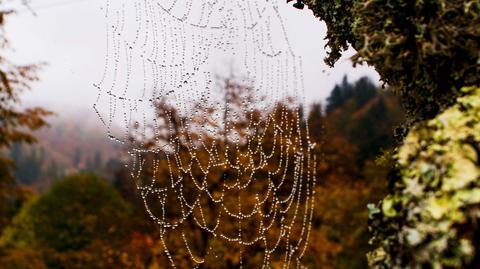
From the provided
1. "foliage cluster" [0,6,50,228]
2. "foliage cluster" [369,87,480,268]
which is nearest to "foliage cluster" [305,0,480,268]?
"foliage cluster" [369,87,480,268]

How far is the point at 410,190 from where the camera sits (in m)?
1.78

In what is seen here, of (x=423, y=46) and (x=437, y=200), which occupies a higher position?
(x=423, y=46)

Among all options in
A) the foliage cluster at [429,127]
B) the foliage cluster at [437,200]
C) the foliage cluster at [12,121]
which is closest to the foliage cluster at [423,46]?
the foliage cluster at [429,127]

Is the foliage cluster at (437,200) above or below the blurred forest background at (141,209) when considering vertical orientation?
below

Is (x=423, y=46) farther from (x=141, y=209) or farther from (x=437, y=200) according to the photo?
(x=141, y=209)

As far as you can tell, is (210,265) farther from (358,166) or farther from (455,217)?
(358,166)

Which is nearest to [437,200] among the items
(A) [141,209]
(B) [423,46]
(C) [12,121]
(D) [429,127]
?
(D) [429,127]

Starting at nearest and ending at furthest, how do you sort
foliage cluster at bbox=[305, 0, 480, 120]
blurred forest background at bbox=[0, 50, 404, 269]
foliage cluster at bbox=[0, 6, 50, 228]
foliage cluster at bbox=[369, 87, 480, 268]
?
foliage cluster at bbox=[369, 87, 480, 268] → foliage cluster at bbox=[305, 0, 480, 120] → foliage cluster at bbox=[0, 6, 50, 228] → blurred forest background at bbox=[0, 50, 404, 269]

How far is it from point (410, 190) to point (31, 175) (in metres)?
109

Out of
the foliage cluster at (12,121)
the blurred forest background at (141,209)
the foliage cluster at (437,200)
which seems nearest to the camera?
the foliage cluster at (437,200)

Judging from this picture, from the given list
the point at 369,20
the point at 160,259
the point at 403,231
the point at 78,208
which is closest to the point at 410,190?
the point at 403,231

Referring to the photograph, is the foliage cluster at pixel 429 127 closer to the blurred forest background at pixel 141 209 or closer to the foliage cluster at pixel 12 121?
the blurred forest background at pixel 141 209

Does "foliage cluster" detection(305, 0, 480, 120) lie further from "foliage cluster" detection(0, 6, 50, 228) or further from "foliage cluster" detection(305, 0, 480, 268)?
"foliage cluster" detection(0, 6, 50, 228)

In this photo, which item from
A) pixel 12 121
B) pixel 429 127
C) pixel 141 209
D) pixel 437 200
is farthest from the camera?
pixel 141 209
